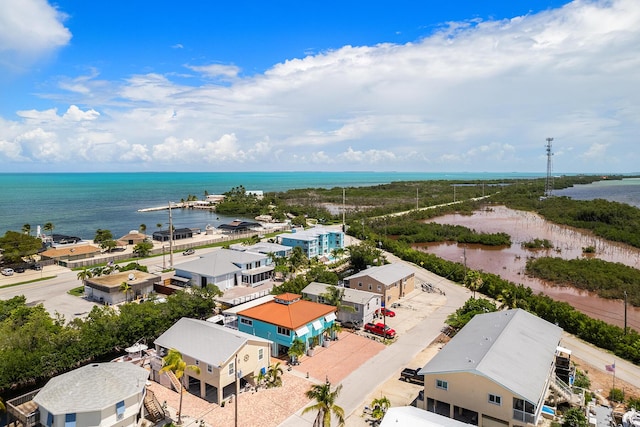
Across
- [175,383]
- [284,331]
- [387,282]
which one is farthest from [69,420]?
[387,282]

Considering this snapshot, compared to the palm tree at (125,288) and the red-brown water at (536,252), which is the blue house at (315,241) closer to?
the red-brown water at (536,252)

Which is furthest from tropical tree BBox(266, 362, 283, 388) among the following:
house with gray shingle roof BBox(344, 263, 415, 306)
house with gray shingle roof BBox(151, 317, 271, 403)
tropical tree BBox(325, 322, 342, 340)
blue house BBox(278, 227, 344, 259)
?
blue house BBox(278, 227, 344, 259)

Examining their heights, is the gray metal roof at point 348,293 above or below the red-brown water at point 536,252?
above

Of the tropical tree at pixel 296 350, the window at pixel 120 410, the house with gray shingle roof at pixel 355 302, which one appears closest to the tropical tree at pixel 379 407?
the tropical tree at pixel 296 350

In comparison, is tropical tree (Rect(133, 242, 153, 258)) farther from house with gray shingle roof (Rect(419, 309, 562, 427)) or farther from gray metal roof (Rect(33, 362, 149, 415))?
house with gray shingle roof (Rect(419, 309, 562, 427))

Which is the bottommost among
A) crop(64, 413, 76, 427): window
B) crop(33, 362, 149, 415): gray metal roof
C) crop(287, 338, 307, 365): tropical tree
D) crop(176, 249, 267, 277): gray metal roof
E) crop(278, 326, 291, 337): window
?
crop(287, 338, 307, 365): tropical tree

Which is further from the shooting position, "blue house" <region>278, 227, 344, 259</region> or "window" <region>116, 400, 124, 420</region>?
"blue house" <region>278, 227, 344, 259</region>

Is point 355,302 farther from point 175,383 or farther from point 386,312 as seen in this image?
point 175,383
